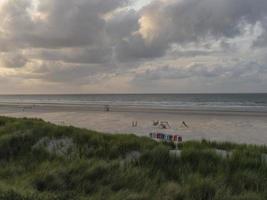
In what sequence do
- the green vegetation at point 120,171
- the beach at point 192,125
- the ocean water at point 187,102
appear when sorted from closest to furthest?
the green vegetation at point 120,171
the beach at point 192,125
the ocean water at point 187,102

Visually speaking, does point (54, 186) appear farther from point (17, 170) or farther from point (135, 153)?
point (135, 153)

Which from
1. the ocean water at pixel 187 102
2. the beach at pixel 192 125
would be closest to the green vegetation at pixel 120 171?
the beach at pixel 192 125

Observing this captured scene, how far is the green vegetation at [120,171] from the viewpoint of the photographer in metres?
5.77

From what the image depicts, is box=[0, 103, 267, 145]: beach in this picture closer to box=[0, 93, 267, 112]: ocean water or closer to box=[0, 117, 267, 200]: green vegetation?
box=[0, 117, 267, 200]: green vegetation

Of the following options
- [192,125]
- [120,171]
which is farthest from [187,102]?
[120,171]

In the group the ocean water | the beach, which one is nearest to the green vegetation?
the beach

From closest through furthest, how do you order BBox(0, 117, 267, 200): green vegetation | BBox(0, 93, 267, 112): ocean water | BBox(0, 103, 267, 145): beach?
BBox(0, 117, 267, 200): green vegetation < BBox(0, 103, 267, 145): beach < BBox(0, 93, 267, 112): ocean water

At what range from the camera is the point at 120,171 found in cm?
700

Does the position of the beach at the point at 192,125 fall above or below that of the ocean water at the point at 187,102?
below

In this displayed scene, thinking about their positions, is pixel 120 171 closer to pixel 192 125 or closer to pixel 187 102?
pixel 192 125

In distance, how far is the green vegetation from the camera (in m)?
5.77

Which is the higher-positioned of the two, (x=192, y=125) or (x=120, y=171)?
(x=120, y=171)

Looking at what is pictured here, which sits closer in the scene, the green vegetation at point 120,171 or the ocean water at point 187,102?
the green vegetation at point 120,171

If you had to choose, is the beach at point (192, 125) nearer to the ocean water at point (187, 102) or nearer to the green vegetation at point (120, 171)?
the green vegetation at point (120, 171)
